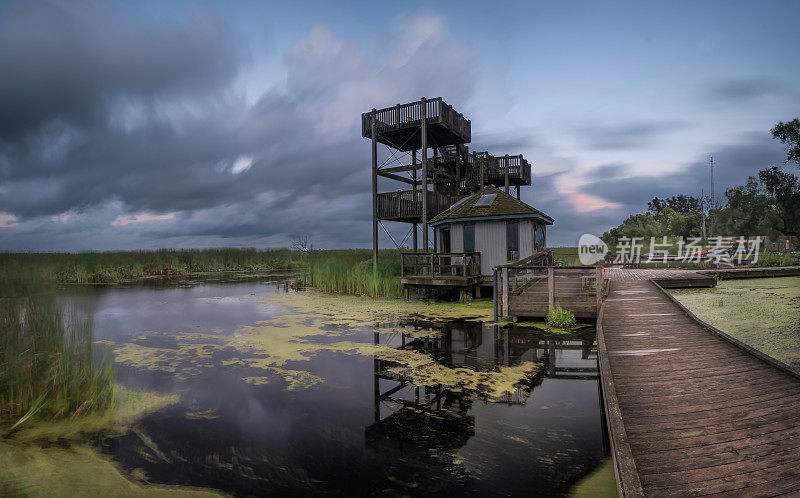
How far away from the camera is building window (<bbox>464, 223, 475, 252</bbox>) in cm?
1683

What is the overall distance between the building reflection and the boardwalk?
1112 millimetres

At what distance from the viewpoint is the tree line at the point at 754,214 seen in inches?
1352

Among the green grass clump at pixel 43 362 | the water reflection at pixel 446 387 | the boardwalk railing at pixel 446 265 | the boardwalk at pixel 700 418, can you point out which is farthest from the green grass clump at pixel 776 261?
the green grass clump at pixel 43 362

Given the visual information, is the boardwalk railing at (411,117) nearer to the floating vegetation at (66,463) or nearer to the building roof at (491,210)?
the building roof at (491,210)

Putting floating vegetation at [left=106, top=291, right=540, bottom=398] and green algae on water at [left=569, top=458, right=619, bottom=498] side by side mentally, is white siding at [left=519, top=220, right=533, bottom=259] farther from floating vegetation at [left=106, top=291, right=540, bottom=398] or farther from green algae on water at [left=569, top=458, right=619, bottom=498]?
green algae on water at [left=569, top=458, right=619, bottom=498]

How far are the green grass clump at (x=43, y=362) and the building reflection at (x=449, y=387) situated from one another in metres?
3.83

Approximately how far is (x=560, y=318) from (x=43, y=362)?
10.1 meters

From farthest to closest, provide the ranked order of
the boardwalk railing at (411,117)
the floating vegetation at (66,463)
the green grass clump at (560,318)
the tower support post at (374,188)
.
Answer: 1. the tower support post at (374,188)
2. the boardwalk railing at (411,117)
3. the green grass clump at (560,318)
4. the floating vegetation at (66,463)

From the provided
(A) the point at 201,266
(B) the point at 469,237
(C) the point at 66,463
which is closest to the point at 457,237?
(B) the point at 469,237

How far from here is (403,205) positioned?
61.1 ft

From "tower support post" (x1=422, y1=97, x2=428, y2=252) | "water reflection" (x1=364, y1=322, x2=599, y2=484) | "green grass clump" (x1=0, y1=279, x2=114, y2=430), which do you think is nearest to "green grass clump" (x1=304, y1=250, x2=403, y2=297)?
"tower support post" (x1=422, y1=97, x2=428, y2=252)

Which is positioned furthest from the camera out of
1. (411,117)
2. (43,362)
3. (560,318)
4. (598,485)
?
(411,117)

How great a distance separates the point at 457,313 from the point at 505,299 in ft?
7.09

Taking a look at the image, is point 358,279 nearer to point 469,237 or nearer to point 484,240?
point 469,237
